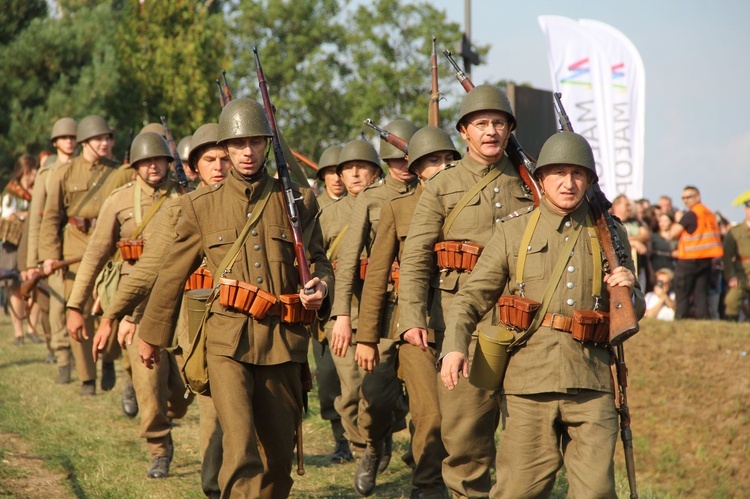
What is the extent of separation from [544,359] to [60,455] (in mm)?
5096

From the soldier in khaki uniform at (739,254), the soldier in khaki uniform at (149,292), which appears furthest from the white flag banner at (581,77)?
the soldier in khaki uniform at (149,292)

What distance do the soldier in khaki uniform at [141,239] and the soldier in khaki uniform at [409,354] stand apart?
1.97 meters

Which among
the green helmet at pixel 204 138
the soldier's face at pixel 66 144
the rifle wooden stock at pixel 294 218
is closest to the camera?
the rifle wooden stock at pixel 294 218

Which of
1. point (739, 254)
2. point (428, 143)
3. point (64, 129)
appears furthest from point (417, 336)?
point (739, 254)

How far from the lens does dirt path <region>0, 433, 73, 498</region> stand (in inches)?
316

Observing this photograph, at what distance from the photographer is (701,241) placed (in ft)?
57.4

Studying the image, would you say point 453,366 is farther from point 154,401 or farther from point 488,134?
point 154,401

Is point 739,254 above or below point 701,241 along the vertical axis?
below

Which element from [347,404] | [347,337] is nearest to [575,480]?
[347,337]

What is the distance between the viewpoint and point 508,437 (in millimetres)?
5828

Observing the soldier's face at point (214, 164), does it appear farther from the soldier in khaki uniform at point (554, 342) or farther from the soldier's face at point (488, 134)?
the soldier in khaki uniform at point (554, 342)

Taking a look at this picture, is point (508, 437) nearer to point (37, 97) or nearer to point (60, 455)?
point (60, 455)

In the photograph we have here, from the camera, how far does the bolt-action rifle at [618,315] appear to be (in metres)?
5.59

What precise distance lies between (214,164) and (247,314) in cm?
198
